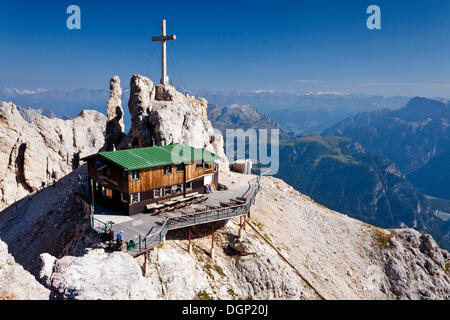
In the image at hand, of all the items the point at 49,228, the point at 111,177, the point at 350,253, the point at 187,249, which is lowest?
the point at 350,253

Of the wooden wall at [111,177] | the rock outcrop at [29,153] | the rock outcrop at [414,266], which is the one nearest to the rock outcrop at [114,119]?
the rock outcrop at [29,153]

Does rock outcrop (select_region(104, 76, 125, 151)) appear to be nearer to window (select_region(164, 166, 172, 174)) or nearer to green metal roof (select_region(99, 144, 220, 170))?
green metal roof (select_region(99, 144, 220, 170))

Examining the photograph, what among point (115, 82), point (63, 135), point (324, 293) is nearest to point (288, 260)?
point (324, 293)

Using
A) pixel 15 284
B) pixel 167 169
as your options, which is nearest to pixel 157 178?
pixel 167 169

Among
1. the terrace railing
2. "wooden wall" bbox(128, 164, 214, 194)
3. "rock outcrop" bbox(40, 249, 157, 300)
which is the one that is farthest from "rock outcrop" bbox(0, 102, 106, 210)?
"rock outcrop" bbox(40, 249, 157, 300)

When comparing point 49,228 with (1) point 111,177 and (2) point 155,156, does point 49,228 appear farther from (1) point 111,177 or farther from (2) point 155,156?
(2) point 155,156
